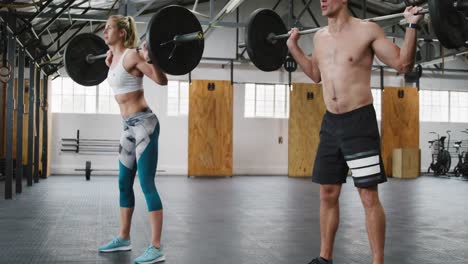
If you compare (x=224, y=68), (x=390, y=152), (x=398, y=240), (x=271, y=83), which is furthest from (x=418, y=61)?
(x=398, y=240)

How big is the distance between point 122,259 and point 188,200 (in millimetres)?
2961

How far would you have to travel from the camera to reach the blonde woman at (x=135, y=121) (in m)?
2.51

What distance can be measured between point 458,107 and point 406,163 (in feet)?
8.58

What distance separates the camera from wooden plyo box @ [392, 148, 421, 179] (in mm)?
10008

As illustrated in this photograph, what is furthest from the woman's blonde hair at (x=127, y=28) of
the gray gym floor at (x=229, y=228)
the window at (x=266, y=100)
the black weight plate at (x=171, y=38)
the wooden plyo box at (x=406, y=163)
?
the wooden plyo box at (x=406, y=163)

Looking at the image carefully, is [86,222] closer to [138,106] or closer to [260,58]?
[138,106]

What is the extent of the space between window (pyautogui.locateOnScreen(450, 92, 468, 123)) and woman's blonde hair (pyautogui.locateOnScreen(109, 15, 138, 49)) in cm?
1037

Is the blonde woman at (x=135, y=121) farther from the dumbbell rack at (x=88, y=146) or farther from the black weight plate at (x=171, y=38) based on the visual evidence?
the dumbbell rack at (x=88, y=146)

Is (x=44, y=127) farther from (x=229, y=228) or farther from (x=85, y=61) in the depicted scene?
(x=229, y=228)

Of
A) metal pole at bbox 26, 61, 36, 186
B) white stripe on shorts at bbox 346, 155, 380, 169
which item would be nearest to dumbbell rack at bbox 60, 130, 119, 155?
metal pole at bbox 26, 61, 36, 186

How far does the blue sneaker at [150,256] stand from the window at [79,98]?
7.66 meters

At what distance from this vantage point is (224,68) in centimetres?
1049

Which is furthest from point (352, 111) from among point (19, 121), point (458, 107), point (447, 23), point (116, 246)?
point (458, 107)

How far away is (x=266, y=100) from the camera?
1065 centimetres
